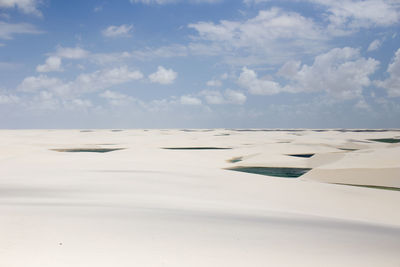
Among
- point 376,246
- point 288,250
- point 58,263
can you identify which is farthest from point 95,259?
point 376,246

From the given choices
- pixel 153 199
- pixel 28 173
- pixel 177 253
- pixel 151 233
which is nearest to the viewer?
pixel 177 253

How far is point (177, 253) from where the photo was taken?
17.7ft

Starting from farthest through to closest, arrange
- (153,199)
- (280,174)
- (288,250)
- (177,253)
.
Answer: (280,174) < (153,199) < (288,250) < (177,253)

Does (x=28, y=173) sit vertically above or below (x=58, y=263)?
above

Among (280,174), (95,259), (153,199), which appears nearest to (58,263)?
(95,259)

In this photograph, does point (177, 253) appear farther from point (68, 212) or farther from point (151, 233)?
point (68, 212)

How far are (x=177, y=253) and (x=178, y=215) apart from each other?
2.79 metres

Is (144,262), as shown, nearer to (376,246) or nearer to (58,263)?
(58,263)

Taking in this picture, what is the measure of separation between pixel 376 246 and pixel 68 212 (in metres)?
6.23

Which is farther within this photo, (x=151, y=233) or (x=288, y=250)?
(x=151, y=233)

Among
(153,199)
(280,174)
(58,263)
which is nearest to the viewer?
(58,263)

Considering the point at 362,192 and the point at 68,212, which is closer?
the point at 68,212

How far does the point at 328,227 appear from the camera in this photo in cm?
785

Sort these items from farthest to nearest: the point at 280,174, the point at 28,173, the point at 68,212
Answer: the point at 280,174, the point at 28,173, the point at 68,212
